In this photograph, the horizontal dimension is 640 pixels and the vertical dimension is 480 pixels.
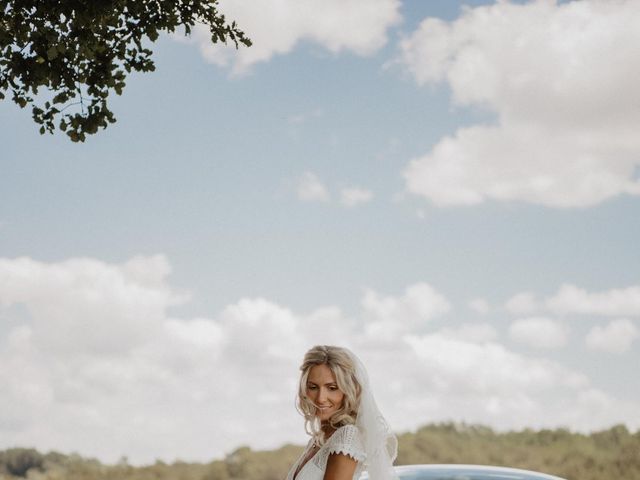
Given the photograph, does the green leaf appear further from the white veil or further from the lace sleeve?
the lace sleeve

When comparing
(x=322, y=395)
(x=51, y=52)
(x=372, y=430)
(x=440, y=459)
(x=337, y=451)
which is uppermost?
(x=51, y=52)

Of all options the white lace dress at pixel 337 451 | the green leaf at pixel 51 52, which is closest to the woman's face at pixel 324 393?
the white lace dress at pixel 337 451

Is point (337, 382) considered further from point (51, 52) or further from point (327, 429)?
point (51, 52)

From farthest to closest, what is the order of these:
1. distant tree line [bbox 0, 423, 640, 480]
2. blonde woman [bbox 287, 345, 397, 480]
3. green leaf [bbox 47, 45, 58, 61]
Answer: distant tree line [bbox 0, 423, 640, 480] < green leaf [bbox 47, 45, 58, 61] < blonde woman [bbox 287, 345, 397, 480]

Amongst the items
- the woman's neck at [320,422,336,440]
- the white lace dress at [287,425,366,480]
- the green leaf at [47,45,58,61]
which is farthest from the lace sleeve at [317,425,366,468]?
the green leaf at [47,45,58,61]

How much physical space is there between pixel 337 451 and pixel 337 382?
11.3 inches

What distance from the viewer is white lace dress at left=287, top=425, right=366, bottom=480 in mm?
3158

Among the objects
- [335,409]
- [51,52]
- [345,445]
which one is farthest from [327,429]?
[51,52]

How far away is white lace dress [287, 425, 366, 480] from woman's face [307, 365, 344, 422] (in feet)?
0.40

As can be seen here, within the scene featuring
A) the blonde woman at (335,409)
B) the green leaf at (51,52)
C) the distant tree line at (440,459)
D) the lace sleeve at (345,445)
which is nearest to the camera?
the lace sleeve at (345,445)

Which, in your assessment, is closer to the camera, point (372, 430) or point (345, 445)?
point (345, 445)

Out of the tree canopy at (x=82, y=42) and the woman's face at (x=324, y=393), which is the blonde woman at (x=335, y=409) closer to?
the woman's face at (x=324, y=393)

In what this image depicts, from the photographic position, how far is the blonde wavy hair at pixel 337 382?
3336 millimetres

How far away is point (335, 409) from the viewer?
11.0ft
